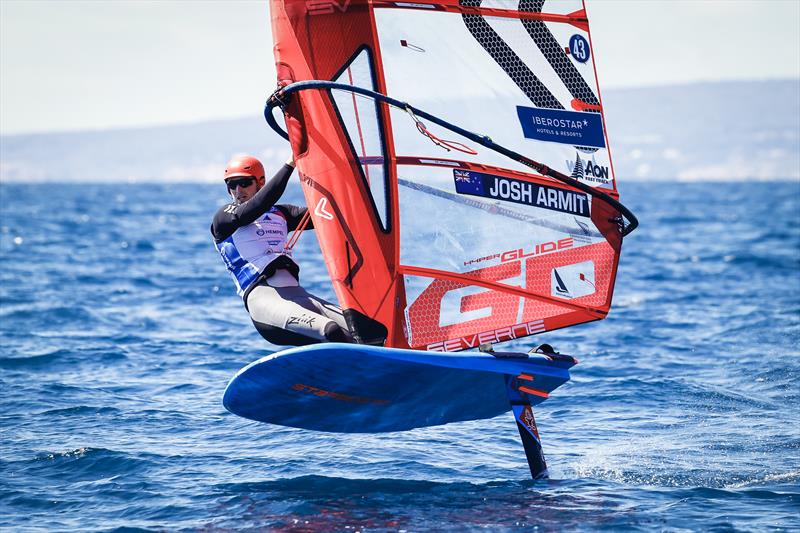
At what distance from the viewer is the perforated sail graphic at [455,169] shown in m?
6.92

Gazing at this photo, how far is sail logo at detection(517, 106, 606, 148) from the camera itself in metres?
7.13

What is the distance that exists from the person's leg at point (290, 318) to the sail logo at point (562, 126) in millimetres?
2102

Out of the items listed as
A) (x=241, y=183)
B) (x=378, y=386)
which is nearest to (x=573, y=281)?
(x=378, y=386)

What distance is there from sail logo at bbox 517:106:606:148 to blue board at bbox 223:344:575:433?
1.69 meters

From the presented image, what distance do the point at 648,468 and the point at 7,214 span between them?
1818 inches

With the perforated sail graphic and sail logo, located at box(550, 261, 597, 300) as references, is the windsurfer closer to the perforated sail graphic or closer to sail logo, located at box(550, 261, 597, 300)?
the perforated sail graphic

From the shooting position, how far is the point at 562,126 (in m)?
7.20

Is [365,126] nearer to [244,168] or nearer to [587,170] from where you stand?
[244,168]

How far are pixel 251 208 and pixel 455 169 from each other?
61.6 inches

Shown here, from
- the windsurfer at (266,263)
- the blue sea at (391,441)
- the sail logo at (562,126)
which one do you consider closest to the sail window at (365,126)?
the windsurfer at (266,263)

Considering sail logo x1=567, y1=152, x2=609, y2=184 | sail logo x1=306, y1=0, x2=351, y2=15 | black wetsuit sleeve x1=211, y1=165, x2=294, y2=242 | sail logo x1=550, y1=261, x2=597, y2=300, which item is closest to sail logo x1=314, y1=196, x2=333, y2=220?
black wetsuit sleeve x1=211, y1=165, x2=294, y2=242

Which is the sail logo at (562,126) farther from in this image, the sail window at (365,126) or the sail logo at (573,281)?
the sail window at (365,126)

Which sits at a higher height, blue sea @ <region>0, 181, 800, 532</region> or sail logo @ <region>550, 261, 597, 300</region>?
sail logo @ <region>550, 261, 597, 300</region>

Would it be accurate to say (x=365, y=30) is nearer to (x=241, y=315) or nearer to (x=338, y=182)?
(x=338, y=182)
